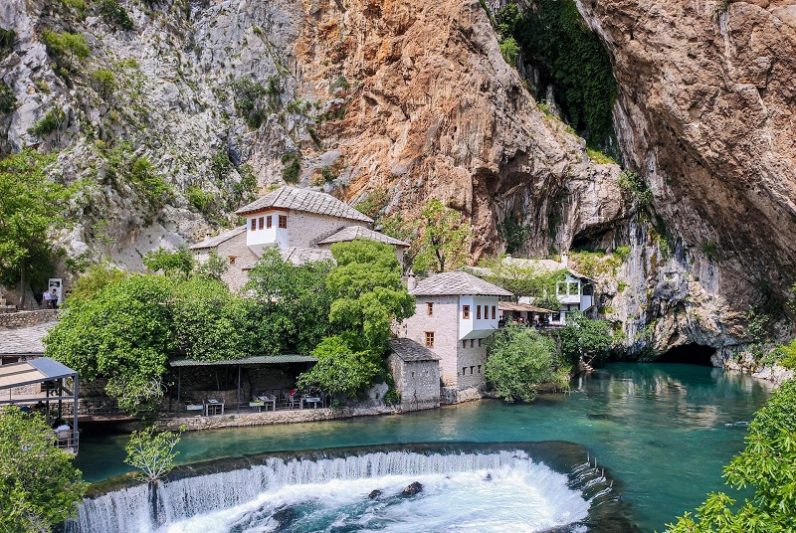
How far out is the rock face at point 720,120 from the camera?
38.7 meters

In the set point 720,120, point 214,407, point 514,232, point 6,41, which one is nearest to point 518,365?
point 214,407

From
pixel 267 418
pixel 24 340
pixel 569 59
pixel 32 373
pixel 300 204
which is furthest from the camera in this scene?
pixel 569 59

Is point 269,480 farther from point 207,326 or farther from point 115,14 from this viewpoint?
point 115,14

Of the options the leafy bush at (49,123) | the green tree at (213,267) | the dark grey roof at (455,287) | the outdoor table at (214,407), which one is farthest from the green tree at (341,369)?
the leafy bush at (49,123)

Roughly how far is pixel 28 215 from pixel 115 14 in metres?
30.0

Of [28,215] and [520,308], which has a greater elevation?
[28,215]

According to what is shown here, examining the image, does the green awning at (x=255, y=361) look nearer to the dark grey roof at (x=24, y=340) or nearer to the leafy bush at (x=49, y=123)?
the dark grey roof at (x=24, y=340)

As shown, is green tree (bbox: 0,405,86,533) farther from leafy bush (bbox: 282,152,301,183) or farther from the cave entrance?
the cave entrance

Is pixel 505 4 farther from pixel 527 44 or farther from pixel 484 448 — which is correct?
pixel 484 448

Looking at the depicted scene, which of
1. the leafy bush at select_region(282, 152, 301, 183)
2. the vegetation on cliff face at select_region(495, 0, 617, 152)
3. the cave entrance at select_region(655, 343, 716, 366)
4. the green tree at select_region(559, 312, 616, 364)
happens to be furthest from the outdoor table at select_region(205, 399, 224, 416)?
the cave entrance at select_region(655, 343, 716, 366)

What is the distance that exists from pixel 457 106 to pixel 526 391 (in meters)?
30.5

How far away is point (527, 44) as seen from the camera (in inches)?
2522

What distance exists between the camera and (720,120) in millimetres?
41031

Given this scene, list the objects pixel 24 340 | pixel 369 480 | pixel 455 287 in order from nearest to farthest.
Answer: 1. pixel 369 480
2. pixel 24 340
3. pixel 455 287
